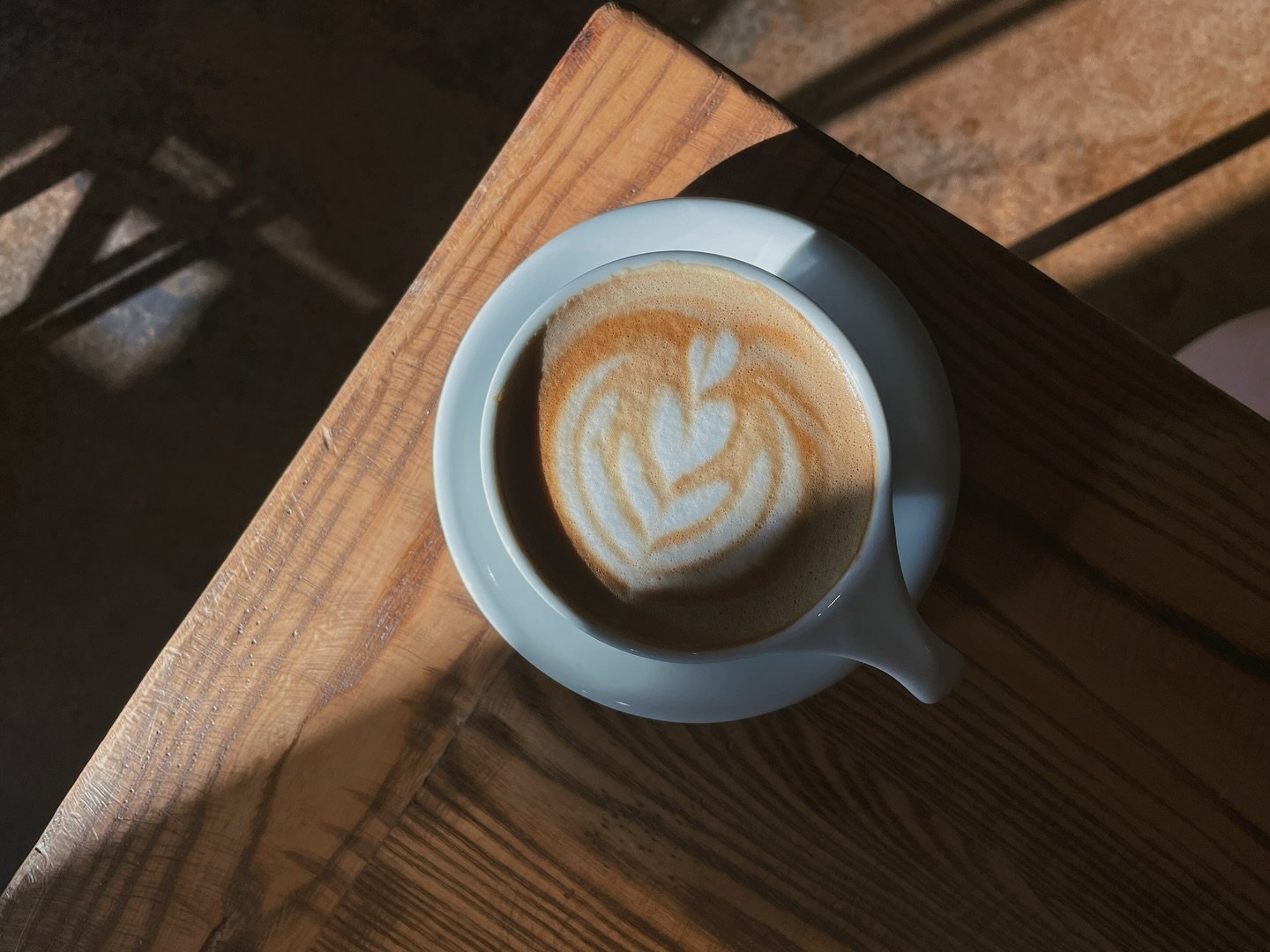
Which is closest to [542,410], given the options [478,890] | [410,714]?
[410,714]

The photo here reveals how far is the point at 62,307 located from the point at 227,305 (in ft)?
0.82

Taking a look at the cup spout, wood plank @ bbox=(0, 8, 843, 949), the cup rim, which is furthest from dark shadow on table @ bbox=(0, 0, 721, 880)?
the cup spout

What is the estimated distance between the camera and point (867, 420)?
562 millimetres

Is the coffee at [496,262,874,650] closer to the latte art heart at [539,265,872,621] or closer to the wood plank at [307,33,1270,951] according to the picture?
the latte art heart at [539,265,872,621]

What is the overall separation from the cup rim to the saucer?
0.04 metres

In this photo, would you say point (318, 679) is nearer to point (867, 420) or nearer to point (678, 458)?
point (678, 458)

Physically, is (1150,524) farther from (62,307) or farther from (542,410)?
(62,307)

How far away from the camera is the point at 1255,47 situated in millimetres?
1174

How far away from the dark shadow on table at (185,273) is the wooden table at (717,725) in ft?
2.04

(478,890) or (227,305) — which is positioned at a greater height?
(478,890)

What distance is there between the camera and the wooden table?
65cm

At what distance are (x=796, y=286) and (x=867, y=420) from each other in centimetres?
10

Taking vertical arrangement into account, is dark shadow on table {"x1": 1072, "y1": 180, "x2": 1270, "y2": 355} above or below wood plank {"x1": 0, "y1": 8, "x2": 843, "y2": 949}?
above

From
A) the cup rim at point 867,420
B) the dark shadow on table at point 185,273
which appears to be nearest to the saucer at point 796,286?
the cup rim at point 867,420
